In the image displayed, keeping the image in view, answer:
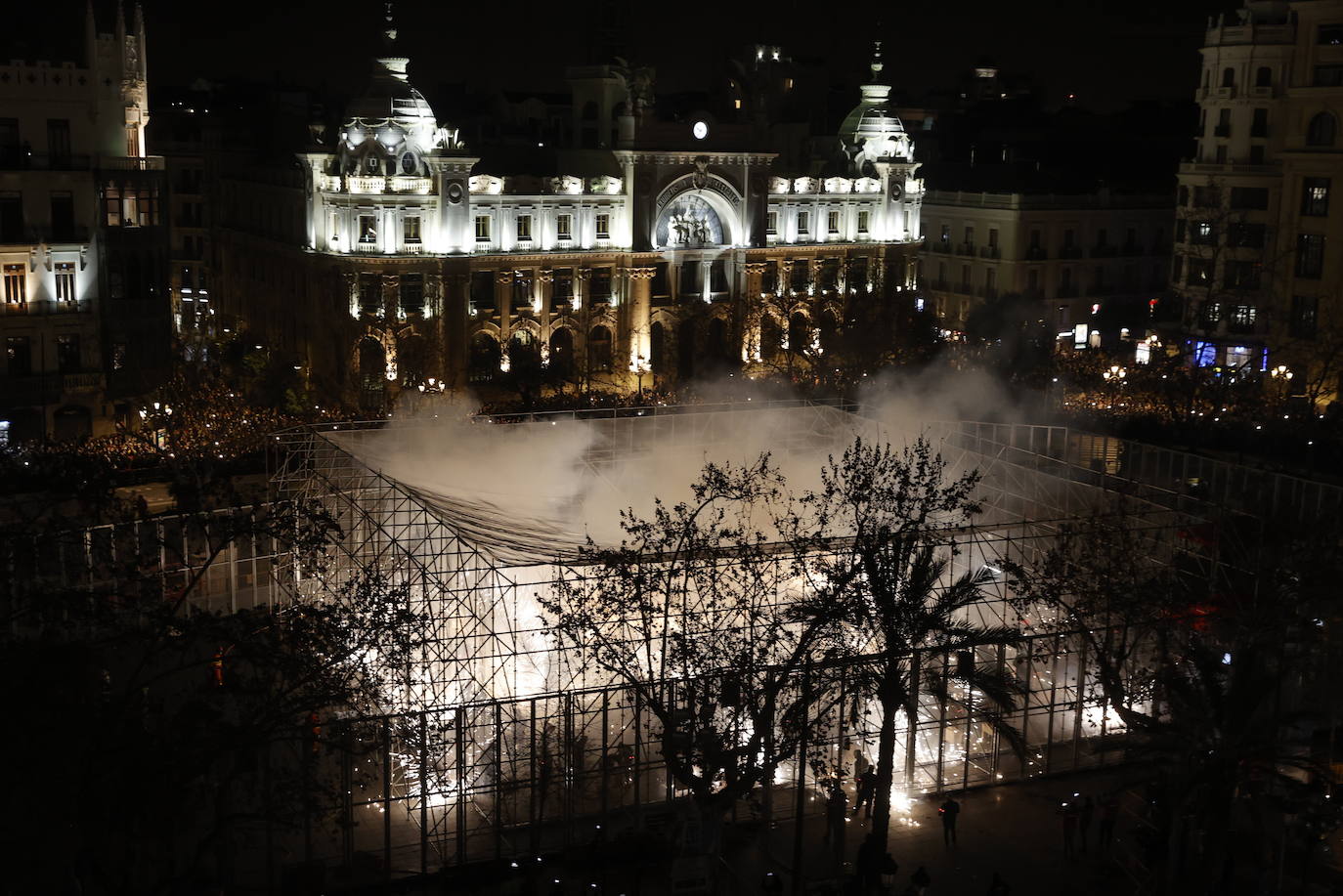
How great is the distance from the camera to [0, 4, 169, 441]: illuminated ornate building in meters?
45.0

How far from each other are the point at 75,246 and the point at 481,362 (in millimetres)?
21863

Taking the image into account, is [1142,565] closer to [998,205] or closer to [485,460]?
[485,460]

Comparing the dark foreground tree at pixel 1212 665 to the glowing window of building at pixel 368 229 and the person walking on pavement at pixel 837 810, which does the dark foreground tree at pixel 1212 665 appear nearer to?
the person walking on pavement at pixel 837 810

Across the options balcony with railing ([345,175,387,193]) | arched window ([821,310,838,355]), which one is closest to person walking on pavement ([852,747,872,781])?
arched window ([821,310,838,355])

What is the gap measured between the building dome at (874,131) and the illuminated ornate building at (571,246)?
12cm

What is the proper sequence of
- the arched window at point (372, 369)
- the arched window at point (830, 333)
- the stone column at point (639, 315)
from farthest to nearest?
the stone column at point (639, 315) → the arched window at point (830, 333) → the arched window at point (372, 369)

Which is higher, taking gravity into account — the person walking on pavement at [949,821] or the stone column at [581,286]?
the stone column at [581,286]

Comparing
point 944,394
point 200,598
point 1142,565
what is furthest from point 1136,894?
point 944,394

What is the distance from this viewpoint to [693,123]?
70812 mm

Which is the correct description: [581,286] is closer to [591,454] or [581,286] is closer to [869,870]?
[591,454]

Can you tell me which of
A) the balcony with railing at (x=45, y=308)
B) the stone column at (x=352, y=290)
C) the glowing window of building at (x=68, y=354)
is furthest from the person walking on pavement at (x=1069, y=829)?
the stone column at (x=352, y=290)

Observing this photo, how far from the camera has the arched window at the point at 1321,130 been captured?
53312 mm

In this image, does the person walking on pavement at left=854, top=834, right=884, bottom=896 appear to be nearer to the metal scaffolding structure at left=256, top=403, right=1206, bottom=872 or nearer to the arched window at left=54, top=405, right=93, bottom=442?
the metal scaffolding structure at left=256, top=403, right=1206, bottom=872

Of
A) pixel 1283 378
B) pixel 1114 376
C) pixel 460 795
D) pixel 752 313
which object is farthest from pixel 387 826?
pixel 752 313
